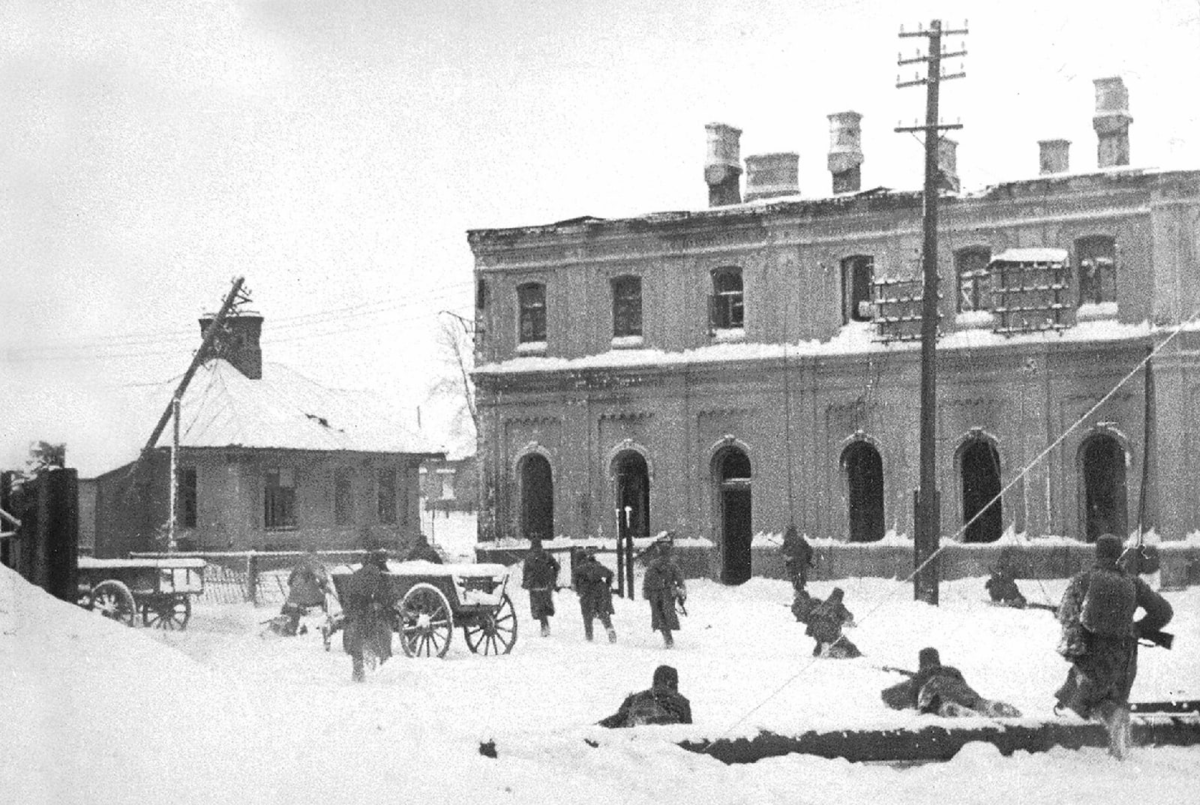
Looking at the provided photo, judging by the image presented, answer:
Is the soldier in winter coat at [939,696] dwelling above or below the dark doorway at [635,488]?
below

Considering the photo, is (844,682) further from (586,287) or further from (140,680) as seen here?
(586,287)

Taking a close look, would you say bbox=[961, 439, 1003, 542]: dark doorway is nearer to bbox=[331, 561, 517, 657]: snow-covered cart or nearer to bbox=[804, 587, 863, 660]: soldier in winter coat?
bbox=[804, 587, 863, 660]: soldier in winter coat

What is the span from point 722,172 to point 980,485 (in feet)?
22.2

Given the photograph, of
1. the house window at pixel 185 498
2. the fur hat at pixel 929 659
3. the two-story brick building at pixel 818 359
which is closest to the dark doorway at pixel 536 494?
the two-story brick building at pixel 818 359

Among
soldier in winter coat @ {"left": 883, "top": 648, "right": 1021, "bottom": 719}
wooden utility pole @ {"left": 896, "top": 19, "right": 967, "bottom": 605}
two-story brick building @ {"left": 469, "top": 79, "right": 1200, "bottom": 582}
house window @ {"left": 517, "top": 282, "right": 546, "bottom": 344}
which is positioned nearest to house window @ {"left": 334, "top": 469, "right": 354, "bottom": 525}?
soldier in winter coat @ {"left": 883, "top": 648, "right": 1021, "bottom": 719}

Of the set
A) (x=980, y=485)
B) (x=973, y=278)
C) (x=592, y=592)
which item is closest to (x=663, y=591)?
(x=592, y=592)

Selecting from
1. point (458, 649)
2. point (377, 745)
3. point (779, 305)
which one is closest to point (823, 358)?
point (779, 305)

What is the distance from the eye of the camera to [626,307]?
2283cm

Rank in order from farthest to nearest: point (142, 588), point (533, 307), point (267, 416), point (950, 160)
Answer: point (950, 160), point (533, 307), point (267, 416), point (142, 588)

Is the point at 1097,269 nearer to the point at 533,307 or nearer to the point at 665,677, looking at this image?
the point at 533,307

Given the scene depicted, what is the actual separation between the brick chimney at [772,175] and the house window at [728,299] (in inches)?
80.4

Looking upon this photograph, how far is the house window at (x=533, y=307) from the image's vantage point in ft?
76.4

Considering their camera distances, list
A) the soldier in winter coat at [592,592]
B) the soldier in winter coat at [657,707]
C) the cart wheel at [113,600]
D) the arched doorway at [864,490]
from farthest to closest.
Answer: the arched doorway at [864,490] < the soldier in winter coat at [592,592] < the cart wheel at [113,600] < the soldier in winter coat at [657,707]

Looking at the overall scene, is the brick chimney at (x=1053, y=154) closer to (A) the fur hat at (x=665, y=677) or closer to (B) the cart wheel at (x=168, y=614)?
(A) the fur hat at (x=665, y=677)
